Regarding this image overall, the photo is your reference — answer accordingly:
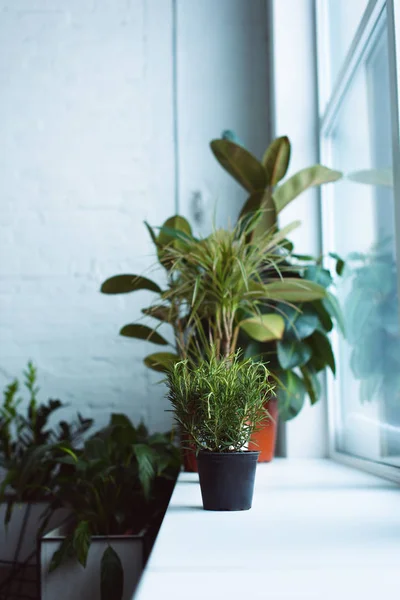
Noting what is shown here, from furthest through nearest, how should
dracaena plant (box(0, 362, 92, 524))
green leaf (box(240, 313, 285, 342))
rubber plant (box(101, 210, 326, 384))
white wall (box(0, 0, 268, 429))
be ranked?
white wall (box(0, 0, 268, 429)), dracaena plant (box(0, 362, 92, 524)), green leaf (box(240, 313, 285, 342)), rubber plant (box(101, 210, 326, 384))

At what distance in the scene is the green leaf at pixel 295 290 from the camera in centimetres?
190

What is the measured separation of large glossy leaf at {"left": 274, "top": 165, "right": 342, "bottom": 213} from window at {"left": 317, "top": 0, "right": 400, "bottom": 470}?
11cm

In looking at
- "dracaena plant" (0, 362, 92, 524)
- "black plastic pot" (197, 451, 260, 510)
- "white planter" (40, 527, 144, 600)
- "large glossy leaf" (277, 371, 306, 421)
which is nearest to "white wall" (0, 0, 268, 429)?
"dracaena plant" (0, 362, 92, 524)

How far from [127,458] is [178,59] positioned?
1.73 m

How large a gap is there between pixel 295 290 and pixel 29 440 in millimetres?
1171

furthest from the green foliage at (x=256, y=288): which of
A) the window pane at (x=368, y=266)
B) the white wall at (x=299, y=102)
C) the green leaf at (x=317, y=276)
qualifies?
the white wall at (x=299, y=102)

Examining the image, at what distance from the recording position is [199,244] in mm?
1859

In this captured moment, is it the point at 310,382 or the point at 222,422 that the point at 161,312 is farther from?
the point at 222,422

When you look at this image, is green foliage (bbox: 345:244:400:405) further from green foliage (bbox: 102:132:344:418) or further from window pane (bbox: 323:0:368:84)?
window pane (bbox: 323:0:368:84)

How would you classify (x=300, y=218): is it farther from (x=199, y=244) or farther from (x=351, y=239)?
(x=199, y=244)

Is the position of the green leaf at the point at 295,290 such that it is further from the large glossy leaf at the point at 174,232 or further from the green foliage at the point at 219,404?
the green foliage at the point at 219,404

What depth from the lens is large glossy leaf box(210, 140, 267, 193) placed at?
2.05m

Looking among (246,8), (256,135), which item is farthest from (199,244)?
(246,8)

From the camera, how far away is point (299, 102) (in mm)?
2502
